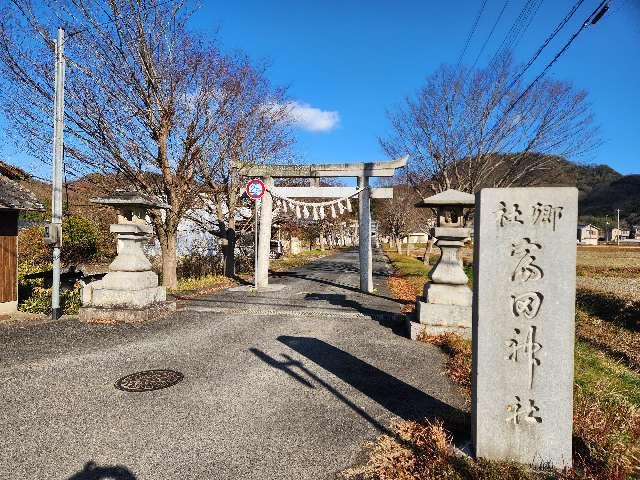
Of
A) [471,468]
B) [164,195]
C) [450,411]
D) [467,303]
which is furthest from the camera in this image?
[164,195]

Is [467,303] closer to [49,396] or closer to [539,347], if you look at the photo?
[539,347]

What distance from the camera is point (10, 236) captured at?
9.12 m

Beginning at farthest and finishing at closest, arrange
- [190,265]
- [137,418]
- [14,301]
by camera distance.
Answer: [190,265] → [14,301] → [137,418]

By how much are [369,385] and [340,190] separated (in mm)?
8389

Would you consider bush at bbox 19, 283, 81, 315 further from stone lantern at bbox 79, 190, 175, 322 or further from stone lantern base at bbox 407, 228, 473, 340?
stone lantern base at bbox 407, 228, 473, 340

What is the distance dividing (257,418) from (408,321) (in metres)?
3.90

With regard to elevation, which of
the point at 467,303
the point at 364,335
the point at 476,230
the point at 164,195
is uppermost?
the point at 164,195

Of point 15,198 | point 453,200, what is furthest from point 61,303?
point 453,200

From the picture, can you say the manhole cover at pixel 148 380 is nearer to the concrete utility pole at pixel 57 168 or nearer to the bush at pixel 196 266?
the concrete utility pole at pixel 57 168

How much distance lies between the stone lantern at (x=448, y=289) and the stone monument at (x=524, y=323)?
143 inches

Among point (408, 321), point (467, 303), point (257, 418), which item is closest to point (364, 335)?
point (408, 321)

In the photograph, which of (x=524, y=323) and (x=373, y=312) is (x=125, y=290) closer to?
(x=373, y=312)

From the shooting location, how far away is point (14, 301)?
9141 millimetres

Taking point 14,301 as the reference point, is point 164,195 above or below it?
above
